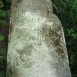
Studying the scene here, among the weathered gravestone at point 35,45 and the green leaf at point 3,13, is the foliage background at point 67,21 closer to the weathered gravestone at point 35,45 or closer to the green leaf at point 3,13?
the green leaf at point 3,13

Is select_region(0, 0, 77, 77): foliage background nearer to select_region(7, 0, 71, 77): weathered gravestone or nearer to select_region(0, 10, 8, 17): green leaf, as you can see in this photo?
select_region(0, 10, 8, 17): green leaf

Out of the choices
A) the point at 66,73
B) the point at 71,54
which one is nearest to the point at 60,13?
the point at 71,54

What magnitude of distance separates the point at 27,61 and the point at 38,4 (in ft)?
1.75

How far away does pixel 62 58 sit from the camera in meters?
2.20

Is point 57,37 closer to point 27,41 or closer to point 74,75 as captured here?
point 27,41

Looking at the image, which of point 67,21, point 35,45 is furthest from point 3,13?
point 67,21

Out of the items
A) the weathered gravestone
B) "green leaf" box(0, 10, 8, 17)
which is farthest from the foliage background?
the weathered gravestone

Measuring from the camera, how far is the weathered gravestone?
214cm

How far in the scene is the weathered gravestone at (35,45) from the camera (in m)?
2.14

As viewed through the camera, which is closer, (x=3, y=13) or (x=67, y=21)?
(x=3, y=13)

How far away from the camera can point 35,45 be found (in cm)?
218

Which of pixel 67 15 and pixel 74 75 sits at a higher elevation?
pixel 67 15

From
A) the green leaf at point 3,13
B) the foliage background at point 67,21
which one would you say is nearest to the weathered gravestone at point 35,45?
the green leaf at point 3,13

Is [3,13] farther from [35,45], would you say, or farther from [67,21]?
[67,21]
